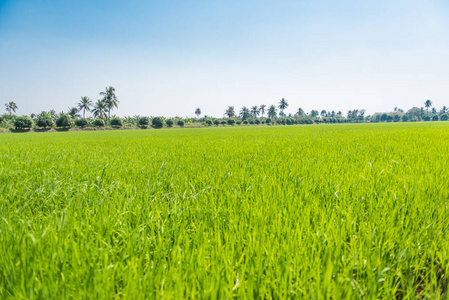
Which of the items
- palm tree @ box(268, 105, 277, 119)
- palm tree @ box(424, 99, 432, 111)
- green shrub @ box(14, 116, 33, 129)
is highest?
palm tree @ box(424, 99, 432, 111)

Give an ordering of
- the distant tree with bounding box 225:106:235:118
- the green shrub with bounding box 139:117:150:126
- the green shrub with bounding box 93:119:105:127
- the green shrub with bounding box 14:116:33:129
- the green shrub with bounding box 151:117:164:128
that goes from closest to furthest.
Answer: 1. the green shrub with bounding box 14:116:33:129
2. the green shrub with bounding box 93:119:105:127
3. the green shrub with bounding box 139:117:150:126
4. the green shrub with bounding box 151:117:164:128
5. the distant tree with bounding box 225:106:235:118

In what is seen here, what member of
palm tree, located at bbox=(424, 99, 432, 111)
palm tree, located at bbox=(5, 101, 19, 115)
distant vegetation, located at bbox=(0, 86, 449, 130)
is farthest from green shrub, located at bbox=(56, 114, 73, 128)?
palm tree, located at bbox=(424, 99, 432, 111)

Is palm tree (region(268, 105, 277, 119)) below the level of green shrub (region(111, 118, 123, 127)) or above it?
above

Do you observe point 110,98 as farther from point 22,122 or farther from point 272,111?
point 272,111

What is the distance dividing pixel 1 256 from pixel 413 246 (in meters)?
2.58

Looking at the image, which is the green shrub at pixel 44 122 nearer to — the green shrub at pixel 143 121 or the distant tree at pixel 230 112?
the green shrub at pixel 143 121

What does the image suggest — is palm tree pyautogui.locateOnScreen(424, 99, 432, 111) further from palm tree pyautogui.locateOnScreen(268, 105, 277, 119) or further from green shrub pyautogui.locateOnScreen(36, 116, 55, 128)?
green shrub pyautogui.locateOnScreen(36, 116, 55, 128)

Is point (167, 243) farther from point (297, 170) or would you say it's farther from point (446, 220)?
point (297, 170)

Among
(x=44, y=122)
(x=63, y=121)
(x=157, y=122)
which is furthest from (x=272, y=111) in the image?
(x=44, y=122)

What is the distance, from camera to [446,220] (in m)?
1.77

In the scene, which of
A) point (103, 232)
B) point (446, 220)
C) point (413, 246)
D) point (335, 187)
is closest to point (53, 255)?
point (103, 232)

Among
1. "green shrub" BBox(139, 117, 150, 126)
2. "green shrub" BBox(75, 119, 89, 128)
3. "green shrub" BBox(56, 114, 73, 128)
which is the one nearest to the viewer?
"green shrub" BBox(56, 114, 73, 128)

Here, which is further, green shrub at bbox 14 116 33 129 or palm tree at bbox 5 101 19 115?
palm tree at bbox 5 101 19 115

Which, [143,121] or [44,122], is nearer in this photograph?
[44,122]
